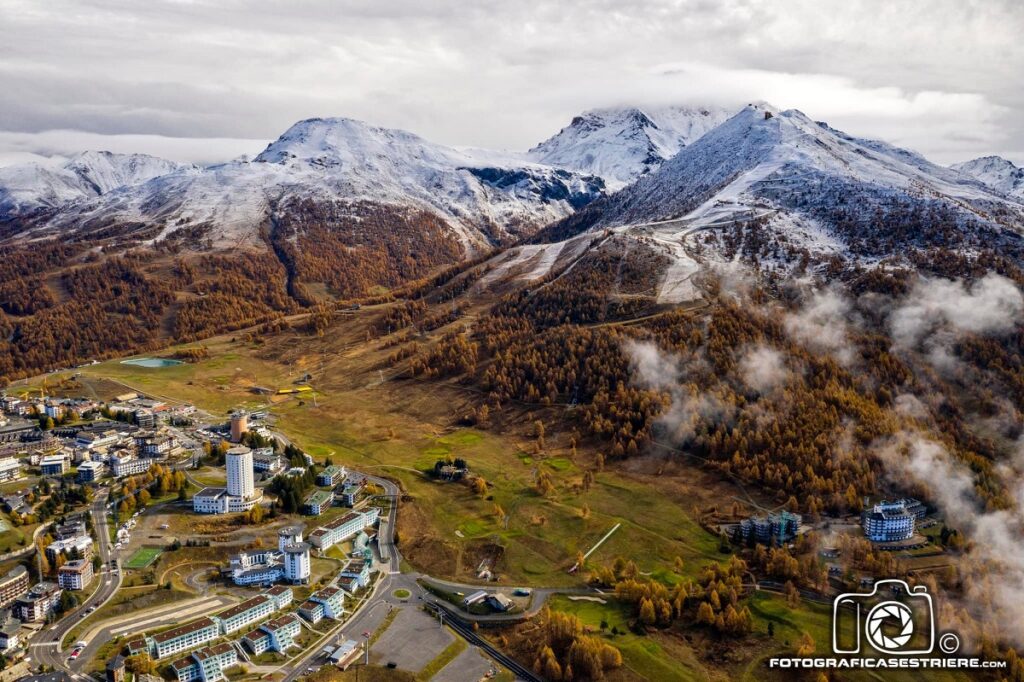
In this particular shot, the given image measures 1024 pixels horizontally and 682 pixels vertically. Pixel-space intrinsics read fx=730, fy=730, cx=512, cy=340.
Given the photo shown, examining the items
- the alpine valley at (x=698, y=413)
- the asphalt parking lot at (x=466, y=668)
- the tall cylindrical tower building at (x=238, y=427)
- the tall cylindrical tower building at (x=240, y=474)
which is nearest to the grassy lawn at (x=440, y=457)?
the alpine valley at (x=698, y=413)

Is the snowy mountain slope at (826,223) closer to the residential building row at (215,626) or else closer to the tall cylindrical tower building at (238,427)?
the tall cylindrical tower building at (238,427)

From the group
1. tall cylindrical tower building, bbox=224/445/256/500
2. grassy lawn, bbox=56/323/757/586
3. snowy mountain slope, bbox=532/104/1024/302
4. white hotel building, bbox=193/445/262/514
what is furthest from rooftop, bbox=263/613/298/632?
snowy mountain slope, bbox=532/104/1024/302

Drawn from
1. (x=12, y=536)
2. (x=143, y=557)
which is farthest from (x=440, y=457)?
(x=12, y=536)

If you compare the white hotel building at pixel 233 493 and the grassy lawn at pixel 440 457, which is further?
the white hotel building at pixel 233 493

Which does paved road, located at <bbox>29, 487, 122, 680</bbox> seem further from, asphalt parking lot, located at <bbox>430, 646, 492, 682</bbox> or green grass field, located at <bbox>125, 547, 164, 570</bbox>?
asphalt parking lot, located at <bbox>430, 646, 492, 682</bbox>

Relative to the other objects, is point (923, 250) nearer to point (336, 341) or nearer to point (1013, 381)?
point (1013, 381)
